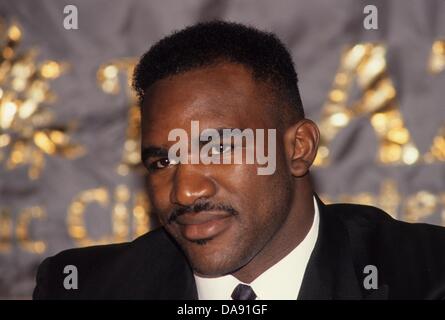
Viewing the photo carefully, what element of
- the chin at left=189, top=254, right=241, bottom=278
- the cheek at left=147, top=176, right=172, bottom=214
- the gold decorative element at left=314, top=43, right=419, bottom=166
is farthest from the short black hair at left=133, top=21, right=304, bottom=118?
the gold decorative element at left=314, top=43, right=419, bottom=166

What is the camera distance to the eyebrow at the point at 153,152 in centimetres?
225

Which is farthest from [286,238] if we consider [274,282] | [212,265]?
[212,265]

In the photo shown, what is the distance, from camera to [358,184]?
3.24 metres

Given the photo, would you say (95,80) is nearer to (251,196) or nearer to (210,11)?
(210,11)

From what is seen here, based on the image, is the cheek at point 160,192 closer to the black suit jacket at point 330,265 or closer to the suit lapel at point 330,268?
the black suit jacket at point 330,265

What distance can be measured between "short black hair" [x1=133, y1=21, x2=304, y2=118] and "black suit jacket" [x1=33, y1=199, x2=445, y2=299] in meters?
0.44

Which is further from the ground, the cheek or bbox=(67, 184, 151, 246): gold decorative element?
bbox=(67, 184, 151, 246): gold decorative element

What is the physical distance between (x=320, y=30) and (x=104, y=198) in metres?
1.14

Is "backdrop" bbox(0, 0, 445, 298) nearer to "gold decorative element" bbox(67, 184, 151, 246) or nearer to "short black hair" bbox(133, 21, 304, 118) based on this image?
"gold decorative element" bbox(67, 184, 151, 246)

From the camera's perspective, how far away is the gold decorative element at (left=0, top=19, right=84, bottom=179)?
3340 mm

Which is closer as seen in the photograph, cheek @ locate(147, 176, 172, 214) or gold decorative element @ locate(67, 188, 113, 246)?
cheek @ locate(147, 176, 172, 214)

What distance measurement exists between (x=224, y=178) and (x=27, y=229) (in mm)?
1406

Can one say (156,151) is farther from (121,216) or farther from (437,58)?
(437,58)
